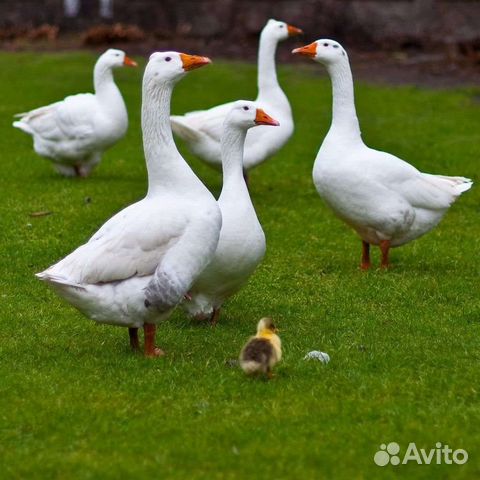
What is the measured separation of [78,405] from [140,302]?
0.90 metres

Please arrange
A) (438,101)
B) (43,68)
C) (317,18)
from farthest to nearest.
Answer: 1. (317,18)
2. (43,68)
3. (438,101)

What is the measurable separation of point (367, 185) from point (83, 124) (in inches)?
195

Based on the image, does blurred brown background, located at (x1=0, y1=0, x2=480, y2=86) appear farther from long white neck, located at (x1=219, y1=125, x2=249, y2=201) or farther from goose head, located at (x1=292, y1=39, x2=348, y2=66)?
long white neck, located at (x1=219, y1=125, x2=249, y2=201)

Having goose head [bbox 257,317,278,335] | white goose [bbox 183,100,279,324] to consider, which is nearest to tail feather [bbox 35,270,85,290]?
goose head [bbox 257,317,278,335]

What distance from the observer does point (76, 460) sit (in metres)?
5.64

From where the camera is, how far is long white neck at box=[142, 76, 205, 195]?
7480 millimetres

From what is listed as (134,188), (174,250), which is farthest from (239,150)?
(134,188)

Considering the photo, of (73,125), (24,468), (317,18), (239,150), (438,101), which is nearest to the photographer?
(24,468)

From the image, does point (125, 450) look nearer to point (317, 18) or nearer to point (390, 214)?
point (390, 214)

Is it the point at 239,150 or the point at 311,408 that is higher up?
the point at 239,150

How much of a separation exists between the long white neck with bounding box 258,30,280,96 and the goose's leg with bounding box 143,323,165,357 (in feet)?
20.8

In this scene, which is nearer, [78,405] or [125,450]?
[125,450]

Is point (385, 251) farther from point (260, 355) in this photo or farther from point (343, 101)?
point (260, 355)

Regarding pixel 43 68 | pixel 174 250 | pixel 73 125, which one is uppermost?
pixel 174 250
